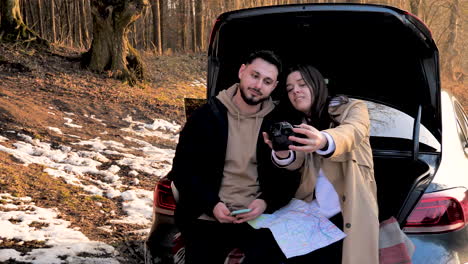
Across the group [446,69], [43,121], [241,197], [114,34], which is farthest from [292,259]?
[446,69]

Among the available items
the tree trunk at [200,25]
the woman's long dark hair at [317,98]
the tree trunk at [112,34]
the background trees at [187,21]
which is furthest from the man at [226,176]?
the tree trunk at [200,25]

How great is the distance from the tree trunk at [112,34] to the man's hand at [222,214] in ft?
31.8

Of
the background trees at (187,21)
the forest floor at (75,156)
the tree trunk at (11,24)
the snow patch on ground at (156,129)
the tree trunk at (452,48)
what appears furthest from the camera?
the tree trunk at (452,48)

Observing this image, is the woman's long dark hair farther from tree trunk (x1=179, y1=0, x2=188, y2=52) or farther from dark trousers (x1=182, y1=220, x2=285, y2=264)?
tree trunk (x1=179, y1=0, x2=188, y2=52)

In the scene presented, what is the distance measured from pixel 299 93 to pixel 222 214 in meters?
0.87

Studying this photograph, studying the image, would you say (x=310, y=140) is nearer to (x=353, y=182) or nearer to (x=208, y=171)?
(x=353, y=182)

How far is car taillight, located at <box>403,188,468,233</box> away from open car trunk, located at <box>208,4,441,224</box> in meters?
0.05

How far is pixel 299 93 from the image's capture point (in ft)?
9.09

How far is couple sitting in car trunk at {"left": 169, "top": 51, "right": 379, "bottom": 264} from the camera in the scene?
2426 mm

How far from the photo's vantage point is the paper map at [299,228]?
241 cm

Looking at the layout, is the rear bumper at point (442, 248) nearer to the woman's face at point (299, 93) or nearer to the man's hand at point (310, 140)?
the man's hand at point (310, 140)

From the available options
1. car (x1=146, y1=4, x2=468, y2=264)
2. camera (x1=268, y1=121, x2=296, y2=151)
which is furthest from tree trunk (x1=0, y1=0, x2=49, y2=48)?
camera (x1=268, y1=121, x2=296, y2=151)

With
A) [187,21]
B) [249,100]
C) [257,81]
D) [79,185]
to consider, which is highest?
[187,21]

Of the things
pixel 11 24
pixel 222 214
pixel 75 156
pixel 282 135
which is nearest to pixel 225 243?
pixel 222 214
